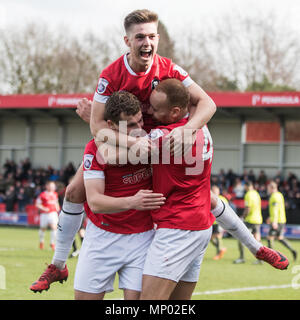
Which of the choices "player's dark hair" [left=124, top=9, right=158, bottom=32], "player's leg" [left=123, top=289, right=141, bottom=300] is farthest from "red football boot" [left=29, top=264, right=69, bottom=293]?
"player's dark hair" [left=124, top=9, right=158, bottom=32]

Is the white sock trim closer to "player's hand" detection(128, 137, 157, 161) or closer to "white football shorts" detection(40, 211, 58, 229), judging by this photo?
"player's hand" detection(128, 137, 157, 161)

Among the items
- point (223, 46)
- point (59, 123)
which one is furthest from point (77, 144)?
point (223, 46)

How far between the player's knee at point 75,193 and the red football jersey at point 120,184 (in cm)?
39

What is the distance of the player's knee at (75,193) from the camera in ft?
18.5

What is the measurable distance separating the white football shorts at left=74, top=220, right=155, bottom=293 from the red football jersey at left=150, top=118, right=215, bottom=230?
404mm

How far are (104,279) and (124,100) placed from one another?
1548 mm

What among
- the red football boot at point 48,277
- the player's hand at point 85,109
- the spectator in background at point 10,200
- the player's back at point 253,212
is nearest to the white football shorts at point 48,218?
the player's back at point 253,212

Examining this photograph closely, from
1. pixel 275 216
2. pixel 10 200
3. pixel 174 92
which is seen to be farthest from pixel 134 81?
pixel 10 200

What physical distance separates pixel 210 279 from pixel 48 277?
5.83 meters

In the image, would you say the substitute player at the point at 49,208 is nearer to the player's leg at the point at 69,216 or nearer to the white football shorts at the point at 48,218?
the white football shorts at the point at 48,218

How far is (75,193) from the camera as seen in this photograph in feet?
18.6

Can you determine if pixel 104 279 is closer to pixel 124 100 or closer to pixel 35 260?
pixel 124 100

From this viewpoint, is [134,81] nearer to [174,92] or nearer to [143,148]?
[174,92]

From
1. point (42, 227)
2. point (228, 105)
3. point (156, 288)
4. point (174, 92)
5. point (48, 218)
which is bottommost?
point (42, 227)
